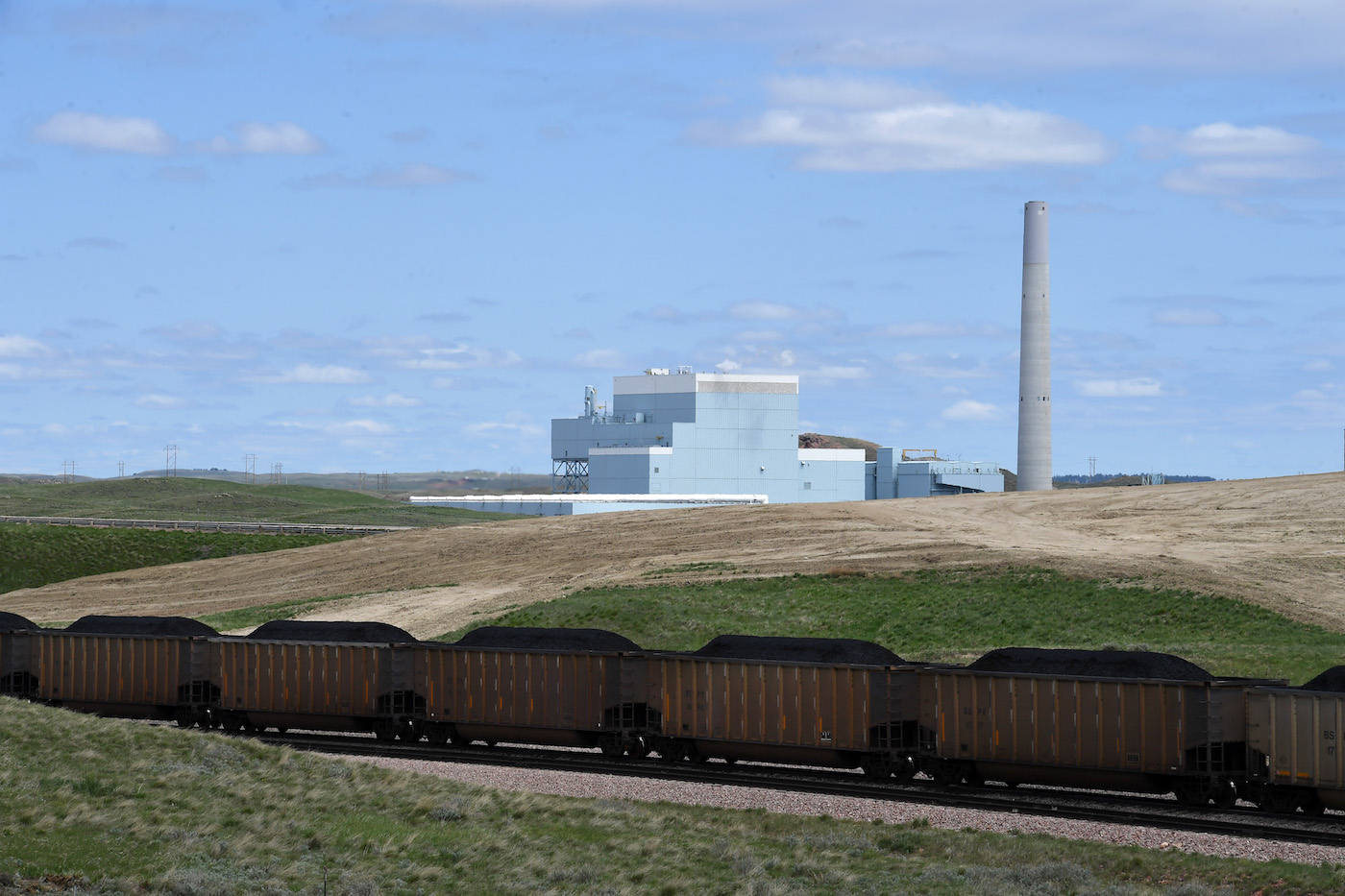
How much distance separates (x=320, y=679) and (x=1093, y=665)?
1908 centimetres

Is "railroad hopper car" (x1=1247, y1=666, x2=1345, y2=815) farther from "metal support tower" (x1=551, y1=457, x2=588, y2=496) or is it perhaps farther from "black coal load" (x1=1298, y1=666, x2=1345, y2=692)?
"metal support tower" (x1=551, y1=457, x2=588, y2=496)

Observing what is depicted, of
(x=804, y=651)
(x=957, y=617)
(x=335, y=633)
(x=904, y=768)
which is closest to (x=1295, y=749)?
(x=904, y=768)

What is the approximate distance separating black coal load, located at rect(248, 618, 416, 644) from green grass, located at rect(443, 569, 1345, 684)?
16892mm

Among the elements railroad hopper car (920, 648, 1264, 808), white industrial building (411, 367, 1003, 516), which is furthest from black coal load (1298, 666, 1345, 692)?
white industrial building (411, 367, 1003, 516)

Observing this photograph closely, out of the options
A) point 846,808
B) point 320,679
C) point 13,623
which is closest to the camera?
point 846,808

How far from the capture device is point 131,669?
37.5 m

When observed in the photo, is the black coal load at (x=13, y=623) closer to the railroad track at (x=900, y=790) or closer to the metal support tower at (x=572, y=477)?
the railroad track at (x=900, y=790)

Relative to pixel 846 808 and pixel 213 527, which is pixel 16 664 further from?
pixel 213 527

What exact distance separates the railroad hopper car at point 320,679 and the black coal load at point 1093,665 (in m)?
14.5

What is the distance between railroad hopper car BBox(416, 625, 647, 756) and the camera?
31.0 meters

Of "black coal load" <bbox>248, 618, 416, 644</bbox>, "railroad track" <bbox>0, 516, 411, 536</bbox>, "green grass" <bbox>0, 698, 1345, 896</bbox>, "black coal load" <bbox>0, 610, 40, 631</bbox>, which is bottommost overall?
"green grass" <bbox>0, 698, 1345, 896</bbox>

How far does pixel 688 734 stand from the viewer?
30.1 metres

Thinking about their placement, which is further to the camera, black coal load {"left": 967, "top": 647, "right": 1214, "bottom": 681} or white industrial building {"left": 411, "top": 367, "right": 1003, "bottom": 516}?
white industrial building {"left": 411, "top": 367, "right": 1003, "bottom": 516}

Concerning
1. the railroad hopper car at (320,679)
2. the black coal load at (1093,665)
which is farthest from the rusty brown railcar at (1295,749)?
the railroad hopper car at (320,679)
